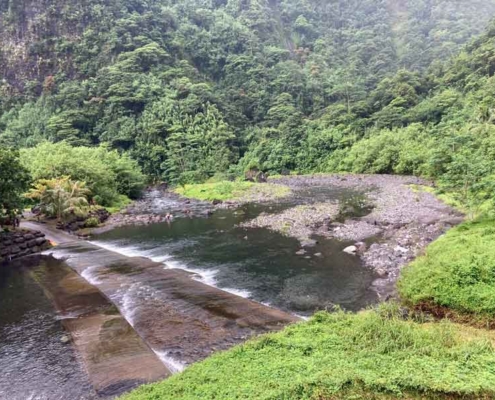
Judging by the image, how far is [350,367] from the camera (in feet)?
37.6

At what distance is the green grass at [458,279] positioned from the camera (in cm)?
1656

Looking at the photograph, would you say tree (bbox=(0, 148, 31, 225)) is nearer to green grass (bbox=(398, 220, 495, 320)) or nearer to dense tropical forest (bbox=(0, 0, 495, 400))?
dense tropical forest (bbox=(0, 0, 495, 400))

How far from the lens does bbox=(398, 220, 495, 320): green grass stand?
16.6 metres

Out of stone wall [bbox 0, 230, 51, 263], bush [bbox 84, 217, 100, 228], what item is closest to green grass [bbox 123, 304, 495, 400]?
stone wall [bbox 0, 230, 51, 263]

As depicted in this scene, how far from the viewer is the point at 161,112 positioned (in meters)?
98.9

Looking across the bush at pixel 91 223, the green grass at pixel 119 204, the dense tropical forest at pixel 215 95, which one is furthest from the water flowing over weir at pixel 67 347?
the dense tropical forest at pixel 215 95

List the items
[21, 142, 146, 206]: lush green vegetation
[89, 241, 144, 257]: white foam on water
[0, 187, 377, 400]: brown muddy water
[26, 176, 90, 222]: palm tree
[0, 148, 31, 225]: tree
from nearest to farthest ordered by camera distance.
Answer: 1. [0, 187, 377, 400]: brown muddy water
2. [0, 148, 31, 225]: tree
3. [89, 241, 144, 257]: white foam on water
4. [26, 176, 90, 222]: palm tree
5. [21, 142, 146, 206]: lush green vegetation

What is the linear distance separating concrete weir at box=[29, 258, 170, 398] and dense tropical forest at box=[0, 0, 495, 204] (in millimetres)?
31661

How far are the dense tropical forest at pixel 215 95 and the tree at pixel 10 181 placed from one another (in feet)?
59.8

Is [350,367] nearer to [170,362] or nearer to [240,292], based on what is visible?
[170,362]

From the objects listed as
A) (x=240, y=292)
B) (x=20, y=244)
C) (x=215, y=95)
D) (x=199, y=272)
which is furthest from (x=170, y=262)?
(x=215, y=95)

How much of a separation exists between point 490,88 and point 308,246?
6076 centimetres

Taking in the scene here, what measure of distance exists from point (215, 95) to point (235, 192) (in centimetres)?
5701

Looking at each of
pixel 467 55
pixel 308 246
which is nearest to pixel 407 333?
pixel 308 246
